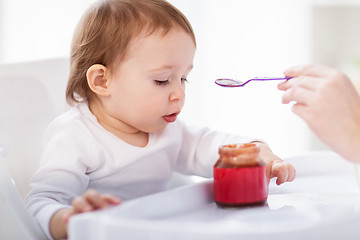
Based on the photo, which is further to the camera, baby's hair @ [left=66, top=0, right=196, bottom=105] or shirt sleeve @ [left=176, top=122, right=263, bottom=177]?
shirt sleeve @ [left=176, top=122, right=263, bottom=177]

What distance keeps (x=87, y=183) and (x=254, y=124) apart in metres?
1.81

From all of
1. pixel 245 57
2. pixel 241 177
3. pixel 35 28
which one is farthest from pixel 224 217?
pixel 245 57

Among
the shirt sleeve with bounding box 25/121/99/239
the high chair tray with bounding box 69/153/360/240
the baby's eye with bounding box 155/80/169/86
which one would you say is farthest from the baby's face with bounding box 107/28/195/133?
the high chair tray with bounding box 69/153/360/240

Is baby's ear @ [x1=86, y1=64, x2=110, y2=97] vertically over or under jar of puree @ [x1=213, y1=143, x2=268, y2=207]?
over

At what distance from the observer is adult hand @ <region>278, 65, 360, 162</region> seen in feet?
2.44

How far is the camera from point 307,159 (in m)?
1.19

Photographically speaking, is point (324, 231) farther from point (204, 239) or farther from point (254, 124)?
point (254, 124)

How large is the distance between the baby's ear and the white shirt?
5 cm

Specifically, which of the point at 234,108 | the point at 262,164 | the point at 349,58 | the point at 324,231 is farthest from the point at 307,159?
the point at 349,58

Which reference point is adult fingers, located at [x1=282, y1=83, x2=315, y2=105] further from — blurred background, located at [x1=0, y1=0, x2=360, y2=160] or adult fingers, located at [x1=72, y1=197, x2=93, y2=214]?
blurred background, located at [x1=0, y1=0, x2=360, y2=160]

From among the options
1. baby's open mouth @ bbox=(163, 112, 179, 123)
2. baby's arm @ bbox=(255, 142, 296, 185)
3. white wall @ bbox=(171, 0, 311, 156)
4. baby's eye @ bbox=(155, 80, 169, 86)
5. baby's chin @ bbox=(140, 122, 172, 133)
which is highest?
baby's eye @ bbox=(155, 80, 169, 86)

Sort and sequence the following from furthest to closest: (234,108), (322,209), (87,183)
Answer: (234,108) → (87,183) → (322,209)

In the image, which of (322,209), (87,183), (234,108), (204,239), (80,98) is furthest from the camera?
(234,108)

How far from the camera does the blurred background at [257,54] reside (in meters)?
2.61
